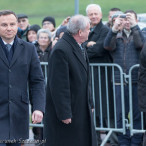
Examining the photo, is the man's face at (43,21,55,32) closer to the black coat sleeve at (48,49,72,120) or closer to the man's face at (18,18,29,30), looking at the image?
the man's face at (18,18,29,30)

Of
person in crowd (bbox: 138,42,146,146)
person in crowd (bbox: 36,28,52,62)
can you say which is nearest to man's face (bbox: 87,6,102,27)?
person in crowd (bbox: 36,28,52,62)

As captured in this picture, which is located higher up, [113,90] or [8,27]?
[8,27]

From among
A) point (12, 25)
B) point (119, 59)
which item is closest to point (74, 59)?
point (12, 25)

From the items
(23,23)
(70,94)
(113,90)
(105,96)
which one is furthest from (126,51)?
(23,23)

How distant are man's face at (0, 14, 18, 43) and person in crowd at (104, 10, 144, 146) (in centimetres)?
277

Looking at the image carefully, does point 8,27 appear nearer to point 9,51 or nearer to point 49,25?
point 9,51

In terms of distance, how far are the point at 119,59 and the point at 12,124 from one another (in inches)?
120

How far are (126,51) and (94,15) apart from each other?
100 cm

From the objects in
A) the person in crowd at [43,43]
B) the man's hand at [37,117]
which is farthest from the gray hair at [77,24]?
the person in crowd at [43,43]

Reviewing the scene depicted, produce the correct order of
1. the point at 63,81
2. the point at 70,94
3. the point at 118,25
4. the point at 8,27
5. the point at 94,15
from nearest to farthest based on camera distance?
the point at 8,27 < the point at 63,81 < the point at 70,94 < the point at 118,25 < the point at 94,15

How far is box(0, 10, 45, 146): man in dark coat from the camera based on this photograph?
17.4 feet

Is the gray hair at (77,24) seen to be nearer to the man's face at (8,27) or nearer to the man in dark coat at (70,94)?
the man in dark coat at (70,94)

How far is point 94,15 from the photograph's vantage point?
8.47 metres

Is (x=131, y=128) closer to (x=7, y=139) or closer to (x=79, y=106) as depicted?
(x=79, y=106)
